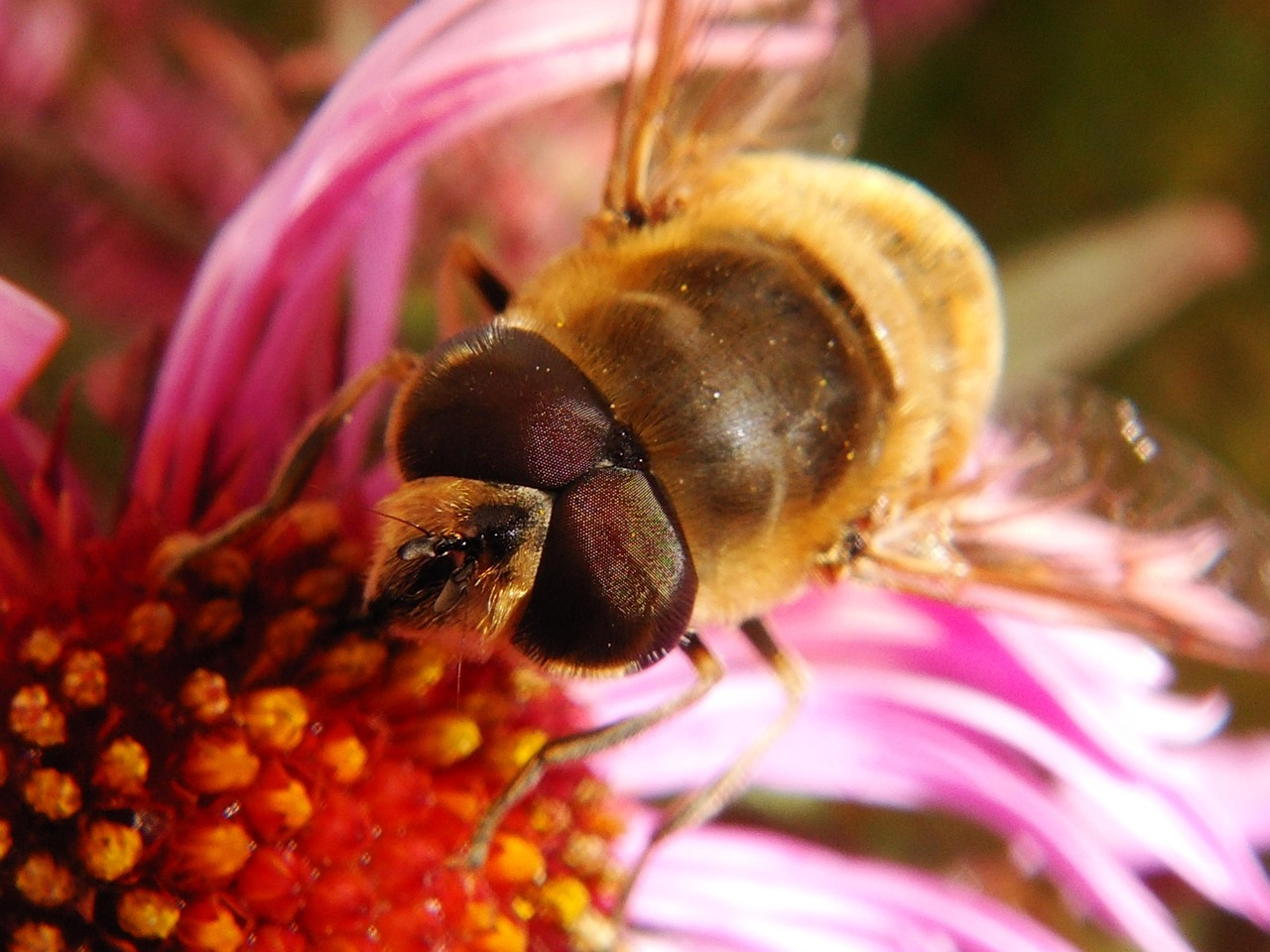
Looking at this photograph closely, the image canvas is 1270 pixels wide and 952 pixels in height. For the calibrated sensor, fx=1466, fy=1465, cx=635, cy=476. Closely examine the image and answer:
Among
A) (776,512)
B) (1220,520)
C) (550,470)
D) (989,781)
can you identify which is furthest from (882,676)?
(550,470)

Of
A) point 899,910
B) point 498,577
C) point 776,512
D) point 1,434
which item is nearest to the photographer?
point 498,577

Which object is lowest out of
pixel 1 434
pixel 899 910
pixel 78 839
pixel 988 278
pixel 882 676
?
pixel 899 910

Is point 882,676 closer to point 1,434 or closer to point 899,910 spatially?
point 899,910

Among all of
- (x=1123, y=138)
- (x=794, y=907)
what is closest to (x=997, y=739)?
(x=794, y=907)

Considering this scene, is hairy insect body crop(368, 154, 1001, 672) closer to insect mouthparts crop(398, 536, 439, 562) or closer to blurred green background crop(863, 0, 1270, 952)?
insect mouthparts crop(398, 536, 439, 562)

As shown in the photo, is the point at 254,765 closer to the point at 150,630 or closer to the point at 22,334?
the point at 150,630

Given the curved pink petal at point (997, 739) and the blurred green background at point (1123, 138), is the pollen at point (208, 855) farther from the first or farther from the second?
the blurred green background at point (1123, 138)

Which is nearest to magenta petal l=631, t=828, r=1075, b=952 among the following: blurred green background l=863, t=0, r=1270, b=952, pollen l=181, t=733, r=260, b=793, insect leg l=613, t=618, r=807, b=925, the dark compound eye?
insect leg l=613, t=618, r=807, b=925

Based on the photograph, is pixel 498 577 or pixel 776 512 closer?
pixel 498 577

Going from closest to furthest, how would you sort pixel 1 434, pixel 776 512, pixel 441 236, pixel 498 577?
pixel 498 577 → pixel 776 512 → pixel 1 434 → pixel 441 236
